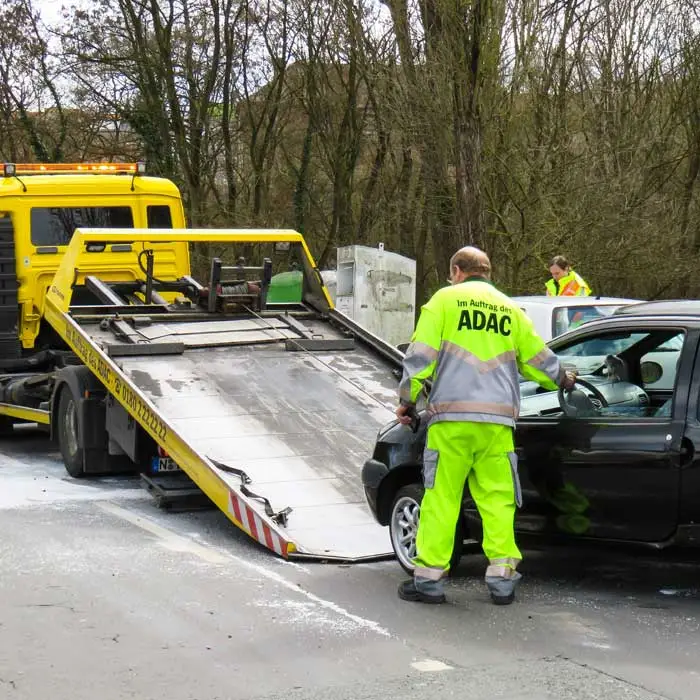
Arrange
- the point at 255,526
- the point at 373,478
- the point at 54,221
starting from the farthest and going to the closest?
the point at 54,221 → the point at 255,526 → the point at 373,478

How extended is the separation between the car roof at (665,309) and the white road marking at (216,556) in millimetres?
2097

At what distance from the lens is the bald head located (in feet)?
21.1

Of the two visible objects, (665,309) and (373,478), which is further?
(373,478)

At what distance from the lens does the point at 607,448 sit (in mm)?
6055

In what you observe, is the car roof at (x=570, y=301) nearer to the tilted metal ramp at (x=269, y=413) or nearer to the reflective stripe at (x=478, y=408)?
the tilted metal ramp at (x=269, y=413)

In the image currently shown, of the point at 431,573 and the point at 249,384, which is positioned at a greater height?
the point at 249,384

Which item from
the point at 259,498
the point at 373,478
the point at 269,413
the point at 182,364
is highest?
the point at 182,364

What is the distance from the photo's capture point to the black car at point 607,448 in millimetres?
5848

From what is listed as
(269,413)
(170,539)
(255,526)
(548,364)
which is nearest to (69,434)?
(269,413)

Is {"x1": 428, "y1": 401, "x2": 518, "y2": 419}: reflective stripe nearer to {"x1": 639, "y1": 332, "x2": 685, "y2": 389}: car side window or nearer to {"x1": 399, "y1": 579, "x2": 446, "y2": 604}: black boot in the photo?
{"x1": 639, "y1": 332, "x2": 685, "y2": 389}: car side window

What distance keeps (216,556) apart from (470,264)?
2.43 meters

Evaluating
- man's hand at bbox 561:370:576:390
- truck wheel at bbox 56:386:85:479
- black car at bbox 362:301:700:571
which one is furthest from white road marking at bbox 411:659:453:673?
truck wheel at bbox 56:386:85:479

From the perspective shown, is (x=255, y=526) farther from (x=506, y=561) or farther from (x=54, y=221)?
(x=54, y=221)

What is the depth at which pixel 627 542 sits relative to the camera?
237 inches
